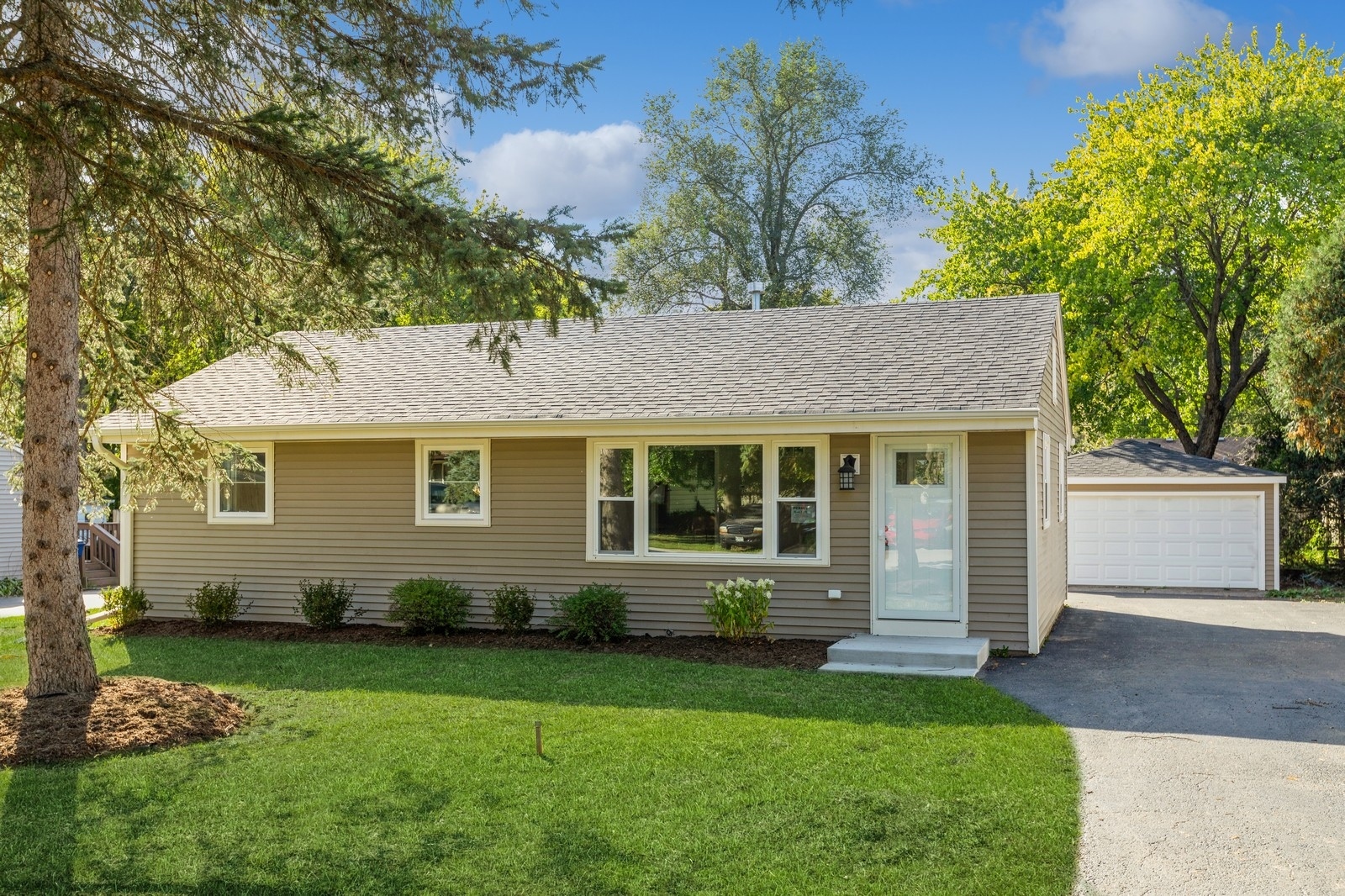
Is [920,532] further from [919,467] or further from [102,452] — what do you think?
[102,452]

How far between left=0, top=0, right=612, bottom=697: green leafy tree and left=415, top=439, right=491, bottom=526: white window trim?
12.4ft

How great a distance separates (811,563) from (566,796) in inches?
240

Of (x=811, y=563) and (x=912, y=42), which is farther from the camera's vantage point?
(x=811, y=563)

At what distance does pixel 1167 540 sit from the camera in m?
18.2

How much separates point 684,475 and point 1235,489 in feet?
35.9

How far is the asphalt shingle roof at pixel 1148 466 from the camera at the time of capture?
18016 mm

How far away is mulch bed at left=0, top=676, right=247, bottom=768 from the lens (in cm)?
698

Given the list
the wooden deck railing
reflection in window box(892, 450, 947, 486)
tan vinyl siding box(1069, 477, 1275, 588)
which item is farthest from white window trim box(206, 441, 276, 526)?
tan vinyl siding box(1069, 477, 1275, 588)

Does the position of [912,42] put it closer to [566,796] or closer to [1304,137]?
[566,796]

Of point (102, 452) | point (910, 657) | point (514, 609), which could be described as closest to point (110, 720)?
point (102, 452)

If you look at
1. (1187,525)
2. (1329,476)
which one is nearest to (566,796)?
(1187,525)

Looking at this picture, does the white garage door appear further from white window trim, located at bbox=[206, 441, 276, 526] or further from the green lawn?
white window trim, located at bbox=[206, 441, 276, 526]

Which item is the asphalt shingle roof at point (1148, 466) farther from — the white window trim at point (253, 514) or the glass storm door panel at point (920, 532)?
the white window trim at point (253, 514)

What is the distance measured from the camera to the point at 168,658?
10.8 meters
